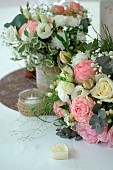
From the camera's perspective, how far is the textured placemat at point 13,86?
5.29 ft

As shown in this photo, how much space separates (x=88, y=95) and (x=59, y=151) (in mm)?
202

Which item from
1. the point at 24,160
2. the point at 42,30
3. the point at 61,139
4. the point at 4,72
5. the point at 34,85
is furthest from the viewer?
the point at 4,72

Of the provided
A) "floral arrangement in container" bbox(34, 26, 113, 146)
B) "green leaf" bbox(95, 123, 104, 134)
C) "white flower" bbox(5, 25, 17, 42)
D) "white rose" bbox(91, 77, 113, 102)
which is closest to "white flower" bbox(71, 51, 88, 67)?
"floral arrangement in container" bbox(34, 26, 113, 146)

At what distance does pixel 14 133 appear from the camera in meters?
1.37

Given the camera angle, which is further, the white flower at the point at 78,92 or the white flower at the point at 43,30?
the white flower at the point at 43,30

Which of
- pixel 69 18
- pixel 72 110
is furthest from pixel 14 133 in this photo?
pixel 69 18

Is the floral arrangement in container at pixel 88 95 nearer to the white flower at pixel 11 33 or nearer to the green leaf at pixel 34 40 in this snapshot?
the green leaf at pixel 34 40

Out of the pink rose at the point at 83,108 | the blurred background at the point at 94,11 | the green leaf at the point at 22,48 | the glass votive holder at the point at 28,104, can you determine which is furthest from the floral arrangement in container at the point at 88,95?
the blurred background at the point at 94,11

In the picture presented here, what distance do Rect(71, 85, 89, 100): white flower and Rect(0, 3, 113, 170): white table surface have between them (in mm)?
174

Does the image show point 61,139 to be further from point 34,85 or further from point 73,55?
point 34,85

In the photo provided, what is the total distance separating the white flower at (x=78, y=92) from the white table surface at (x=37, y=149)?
17 centimetres

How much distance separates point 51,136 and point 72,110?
0.57ft

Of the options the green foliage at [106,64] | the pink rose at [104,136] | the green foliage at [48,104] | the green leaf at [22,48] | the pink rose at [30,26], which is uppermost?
the pink rose at [30,26]

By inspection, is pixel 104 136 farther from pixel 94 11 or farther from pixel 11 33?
pixel 94 11
